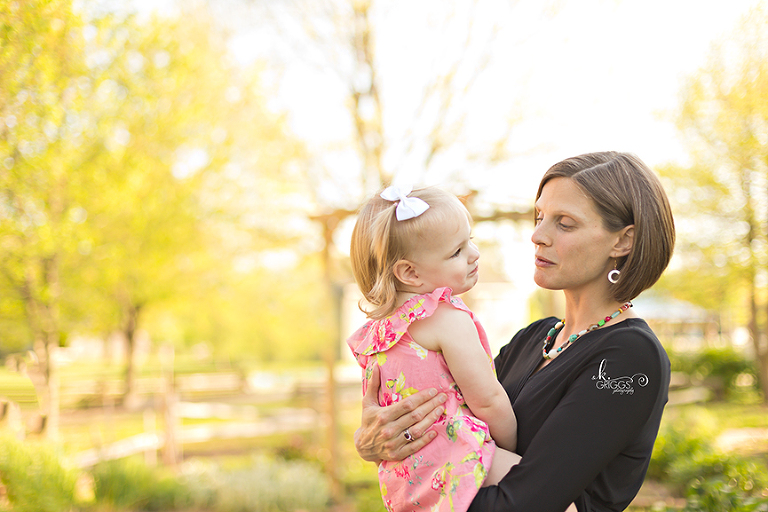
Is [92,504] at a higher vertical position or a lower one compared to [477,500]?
lower

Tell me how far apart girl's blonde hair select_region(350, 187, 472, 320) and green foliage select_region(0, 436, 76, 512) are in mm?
5019

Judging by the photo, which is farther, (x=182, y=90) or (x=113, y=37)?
(x=182, y=90)

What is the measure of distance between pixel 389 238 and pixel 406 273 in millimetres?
121

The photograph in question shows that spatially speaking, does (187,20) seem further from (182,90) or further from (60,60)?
(60,60)

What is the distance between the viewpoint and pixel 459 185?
37.3 feet

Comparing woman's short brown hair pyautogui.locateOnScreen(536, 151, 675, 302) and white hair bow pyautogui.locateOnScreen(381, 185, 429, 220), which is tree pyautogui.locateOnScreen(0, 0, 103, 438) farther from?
woman's short brown hair pyautogui.locateOnScreen(536, 151, 675, 302)

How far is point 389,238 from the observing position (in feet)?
5.79

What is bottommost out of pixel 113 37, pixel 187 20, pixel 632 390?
pixel 632 390

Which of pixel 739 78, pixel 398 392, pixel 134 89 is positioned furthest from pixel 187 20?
pixel 398 392

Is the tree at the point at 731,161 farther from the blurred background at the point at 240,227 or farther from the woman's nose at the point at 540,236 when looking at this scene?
the woman's nose at the point at 540,236

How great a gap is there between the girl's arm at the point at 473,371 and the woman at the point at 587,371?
0.20 feet

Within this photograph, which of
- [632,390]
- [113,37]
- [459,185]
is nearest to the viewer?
[632,390]

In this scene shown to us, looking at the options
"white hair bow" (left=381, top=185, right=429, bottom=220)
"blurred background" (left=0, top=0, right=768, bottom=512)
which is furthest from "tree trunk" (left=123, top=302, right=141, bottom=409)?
"white hair bow" (left=381, top=185, right=429, bottom=220)

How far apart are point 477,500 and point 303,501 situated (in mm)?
6338
